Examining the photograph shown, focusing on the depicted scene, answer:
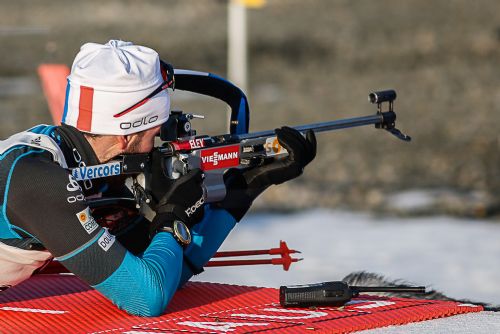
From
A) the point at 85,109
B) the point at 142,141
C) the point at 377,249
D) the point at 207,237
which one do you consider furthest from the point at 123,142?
the point at 377,249

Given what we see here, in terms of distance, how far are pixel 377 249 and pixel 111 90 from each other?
16.0 feet

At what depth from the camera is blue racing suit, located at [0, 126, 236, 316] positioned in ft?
12.6

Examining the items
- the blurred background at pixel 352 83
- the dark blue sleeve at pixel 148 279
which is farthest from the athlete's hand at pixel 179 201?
the blurred background at pixel 352 83

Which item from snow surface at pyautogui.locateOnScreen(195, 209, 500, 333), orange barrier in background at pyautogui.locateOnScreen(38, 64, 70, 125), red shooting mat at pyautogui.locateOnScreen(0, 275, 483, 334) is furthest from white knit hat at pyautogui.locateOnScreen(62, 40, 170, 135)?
orange barrier in background at pyautogui.locateOnScreen(38, 64, 70, 125)

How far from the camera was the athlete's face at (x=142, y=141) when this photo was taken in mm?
4254

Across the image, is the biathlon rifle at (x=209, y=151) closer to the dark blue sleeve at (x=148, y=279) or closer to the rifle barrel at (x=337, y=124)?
the rifle barrel at (x=337, y=124)

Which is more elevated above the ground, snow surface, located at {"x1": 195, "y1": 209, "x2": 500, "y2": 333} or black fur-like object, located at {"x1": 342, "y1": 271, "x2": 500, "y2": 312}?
snow surface, located at {"x1": 195, "y1": 209, "x2": 500, "y2": 333}

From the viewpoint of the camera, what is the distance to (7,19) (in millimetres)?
22328

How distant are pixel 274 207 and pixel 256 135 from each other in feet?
19.1

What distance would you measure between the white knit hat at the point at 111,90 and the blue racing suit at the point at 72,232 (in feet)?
0.33

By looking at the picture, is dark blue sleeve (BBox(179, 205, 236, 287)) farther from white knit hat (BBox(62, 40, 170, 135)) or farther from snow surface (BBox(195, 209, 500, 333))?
snow surface (BBox(195, 209, 500, 333))

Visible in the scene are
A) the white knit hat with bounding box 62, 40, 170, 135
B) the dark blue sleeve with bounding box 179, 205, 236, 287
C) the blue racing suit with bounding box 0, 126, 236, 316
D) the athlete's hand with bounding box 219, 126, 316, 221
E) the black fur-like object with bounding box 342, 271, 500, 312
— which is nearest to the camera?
the blue racing suit with bounding box 0, 126, 236, 316

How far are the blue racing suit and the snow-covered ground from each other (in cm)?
316

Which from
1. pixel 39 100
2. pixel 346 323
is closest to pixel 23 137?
pixel 346 323
